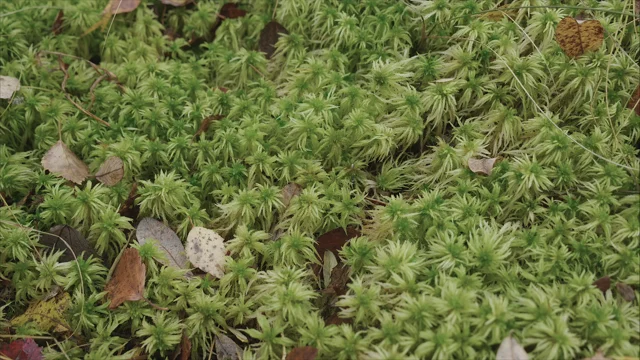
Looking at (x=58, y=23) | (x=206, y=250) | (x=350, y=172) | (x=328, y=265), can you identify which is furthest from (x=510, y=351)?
(x=58, y=23)

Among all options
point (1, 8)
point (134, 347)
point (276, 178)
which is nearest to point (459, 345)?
point (276, 178)

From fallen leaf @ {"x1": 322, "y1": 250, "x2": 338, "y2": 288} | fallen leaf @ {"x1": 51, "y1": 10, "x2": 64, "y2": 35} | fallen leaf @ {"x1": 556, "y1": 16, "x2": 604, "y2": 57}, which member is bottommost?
fallen leaf @ {"x1": 322, "y1": 250, "x2": 338, "y2": 288}

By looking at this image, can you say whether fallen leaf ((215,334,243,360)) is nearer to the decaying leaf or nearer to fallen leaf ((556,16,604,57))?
the decaying leaf

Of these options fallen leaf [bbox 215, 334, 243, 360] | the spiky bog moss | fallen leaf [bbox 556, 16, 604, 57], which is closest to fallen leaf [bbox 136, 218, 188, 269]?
the spiky bog moss

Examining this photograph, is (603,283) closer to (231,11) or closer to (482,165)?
(482,165)

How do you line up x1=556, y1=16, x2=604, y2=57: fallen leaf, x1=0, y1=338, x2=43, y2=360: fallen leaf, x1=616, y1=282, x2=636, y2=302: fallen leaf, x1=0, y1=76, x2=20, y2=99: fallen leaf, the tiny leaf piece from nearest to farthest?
the tiny leaf piece → x1=616, y1=282, x2=636, y2=302: fallen leaf → x1=0, y1=338, x2=43, y2=360: fallen leaf → x1=556, y1=16, x2=604, y2=57: fallen leaf → x1=0, y1=76, x2=20, y2=99: fallen leaf

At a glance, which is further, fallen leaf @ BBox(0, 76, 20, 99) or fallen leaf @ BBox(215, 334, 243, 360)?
fallen leaf @ BBox(0, 76, 20, 99)

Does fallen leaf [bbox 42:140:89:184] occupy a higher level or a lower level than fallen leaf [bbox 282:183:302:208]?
higher

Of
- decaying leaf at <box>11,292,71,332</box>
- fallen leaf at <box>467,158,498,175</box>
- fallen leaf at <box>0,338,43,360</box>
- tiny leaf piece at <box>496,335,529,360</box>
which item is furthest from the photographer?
fallen leaf at <box>467,158,498,175</box>
